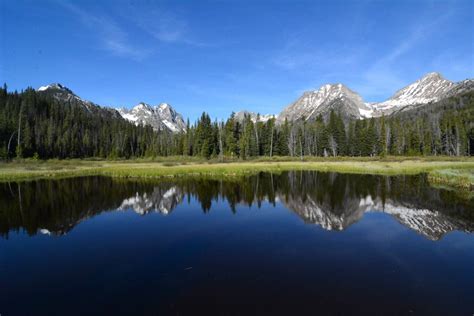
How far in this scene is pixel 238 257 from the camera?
40.7ft

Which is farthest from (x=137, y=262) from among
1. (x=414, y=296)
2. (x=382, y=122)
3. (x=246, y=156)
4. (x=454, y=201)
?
(x=382, y=122)

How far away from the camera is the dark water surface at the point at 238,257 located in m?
8.55

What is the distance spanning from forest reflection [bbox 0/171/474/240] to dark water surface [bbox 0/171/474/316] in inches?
8.0

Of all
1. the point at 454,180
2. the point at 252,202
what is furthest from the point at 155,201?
the point at 454,180

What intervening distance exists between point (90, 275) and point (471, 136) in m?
136

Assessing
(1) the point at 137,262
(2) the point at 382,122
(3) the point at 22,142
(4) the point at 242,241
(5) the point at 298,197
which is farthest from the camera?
(2) the point at 382,122

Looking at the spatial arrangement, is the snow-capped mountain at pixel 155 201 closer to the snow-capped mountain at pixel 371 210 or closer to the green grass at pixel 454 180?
the snow-capped mountain at pixel 371 210

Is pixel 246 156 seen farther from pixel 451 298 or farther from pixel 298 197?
pixel 451 298

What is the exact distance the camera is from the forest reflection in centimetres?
1859

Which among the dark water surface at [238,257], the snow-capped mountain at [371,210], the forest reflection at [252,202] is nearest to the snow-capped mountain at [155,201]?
the forest reflection at [252,202]

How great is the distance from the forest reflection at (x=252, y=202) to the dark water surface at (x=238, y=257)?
0.20 metres

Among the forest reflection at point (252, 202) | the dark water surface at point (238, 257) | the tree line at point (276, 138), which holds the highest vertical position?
the tree line at point (276, 138)

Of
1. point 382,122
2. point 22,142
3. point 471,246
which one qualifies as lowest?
point 471,246

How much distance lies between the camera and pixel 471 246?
45.6 feet
